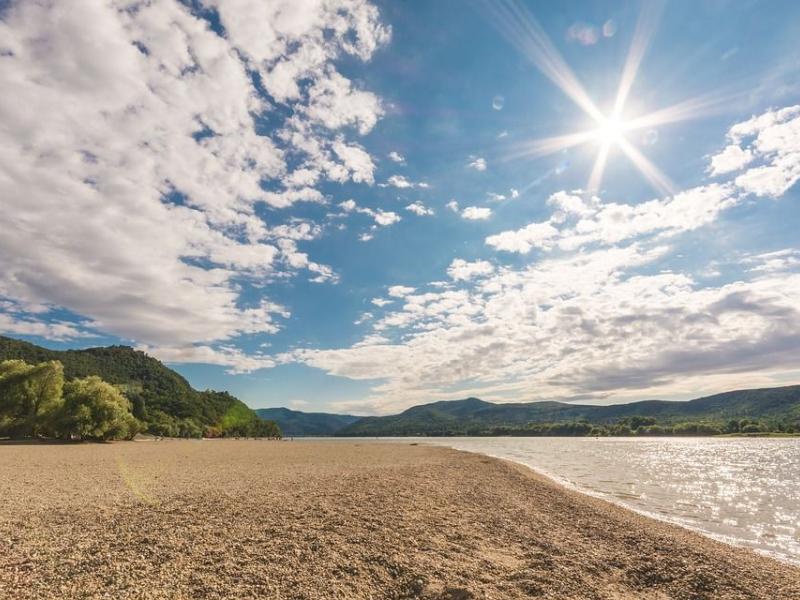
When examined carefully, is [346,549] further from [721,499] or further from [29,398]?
[29,398]

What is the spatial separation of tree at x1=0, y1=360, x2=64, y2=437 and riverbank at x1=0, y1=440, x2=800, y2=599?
64421 mm

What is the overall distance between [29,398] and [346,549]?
87417 mm

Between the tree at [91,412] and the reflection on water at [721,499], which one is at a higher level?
the tree at [91,412]

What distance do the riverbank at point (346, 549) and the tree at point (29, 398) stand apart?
64421 millimetres

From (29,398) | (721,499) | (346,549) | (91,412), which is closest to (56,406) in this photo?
(29,398)

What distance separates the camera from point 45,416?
2758 inches

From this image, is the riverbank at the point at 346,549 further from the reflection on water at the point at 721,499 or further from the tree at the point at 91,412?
the tree at the point at 91,412

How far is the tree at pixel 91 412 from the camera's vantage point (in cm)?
6688

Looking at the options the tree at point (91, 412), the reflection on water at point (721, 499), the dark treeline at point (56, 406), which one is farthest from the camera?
the dark treeline at point (56, 406)

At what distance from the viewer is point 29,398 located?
7306 centimetres

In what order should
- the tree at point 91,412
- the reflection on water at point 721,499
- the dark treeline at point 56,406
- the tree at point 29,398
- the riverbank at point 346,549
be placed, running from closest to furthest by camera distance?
the riverbank at point 346,549 → the reflection on water at point 721,499 → the tree at point 91,412 → the dark treeline at point 56,406 → the tree at point 29,398

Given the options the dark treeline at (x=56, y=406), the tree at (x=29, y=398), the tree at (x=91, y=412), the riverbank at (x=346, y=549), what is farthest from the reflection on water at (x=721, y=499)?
the tree at (x=29, y=398)

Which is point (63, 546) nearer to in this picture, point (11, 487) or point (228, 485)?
point (228, 485)

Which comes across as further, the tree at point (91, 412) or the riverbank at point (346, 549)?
the tree at point (91, 412)
